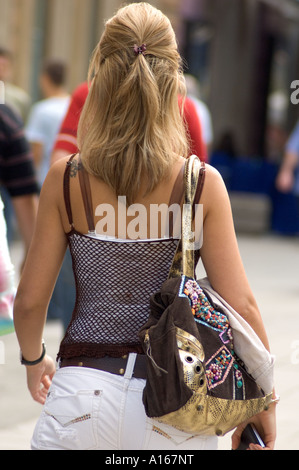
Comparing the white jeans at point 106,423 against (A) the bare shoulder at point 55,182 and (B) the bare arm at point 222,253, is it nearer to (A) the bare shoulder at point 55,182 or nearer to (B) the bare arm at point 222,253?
(B) the bare arm at point 222,253

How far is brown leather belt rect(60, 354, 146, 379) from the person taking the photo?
2164 millimetres

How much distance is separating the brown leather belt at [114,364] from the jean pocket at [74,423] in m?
Result: 0.07

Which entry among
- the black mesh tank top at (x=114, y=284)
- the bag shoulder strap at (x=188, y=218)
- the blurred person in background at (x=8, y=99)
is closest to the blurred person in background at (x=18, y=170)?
the blurred person in background at (x=8, y=99)

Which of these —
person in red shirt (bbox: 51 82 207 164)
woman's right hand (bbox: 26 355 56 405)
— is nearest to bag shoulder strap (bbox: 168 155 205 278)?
woman's right hand (bbox: 26 355 56 405)

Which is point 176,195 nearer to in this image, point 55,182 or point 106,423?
point 55,182

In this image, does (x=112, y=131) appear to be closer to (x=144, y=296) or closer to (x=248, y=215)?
(x=144, y=296)

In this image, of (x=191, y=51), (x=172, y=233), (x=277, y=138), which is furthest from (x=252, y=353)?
(x=277, y=138)

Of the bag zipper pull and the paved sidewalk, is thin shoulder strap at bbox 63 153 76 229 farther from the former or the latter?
the paved sidewalk

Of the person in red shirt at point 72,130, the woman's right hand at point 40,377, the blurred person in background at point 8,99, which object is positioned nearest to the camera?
A: the woman's right hand at point 40,377

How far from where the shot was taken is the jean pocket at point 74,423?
6.98 feet

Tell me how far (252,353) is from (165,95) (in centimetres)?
67

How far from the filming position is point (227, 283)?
2232mm

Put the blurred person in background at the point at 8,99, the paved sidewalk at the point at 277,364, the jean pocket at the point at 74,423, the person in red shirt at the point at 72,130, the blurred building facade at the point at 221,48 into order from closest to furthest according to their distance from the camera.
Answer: the jean pocket at the point at 74,423 < the person in red shirt at the point at 72,130 < the paved sidewalk at the point at 277,364 < the blurred person in background at the point at 8,99 < the blurred building facade at the point at 221,48

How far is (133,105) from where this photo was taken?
221 centimetres
